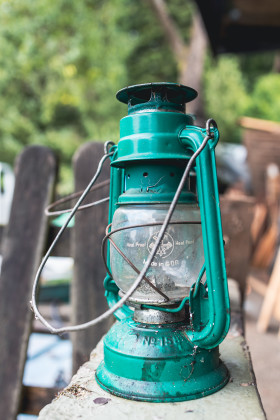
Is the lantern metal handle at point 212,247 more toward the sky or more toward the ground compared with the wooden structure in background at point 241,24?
more toward the ground

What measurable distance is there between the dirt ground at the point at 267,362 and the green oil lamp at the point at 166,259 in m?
1.73

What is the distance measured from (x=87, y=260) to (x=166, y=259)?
82 centimetres

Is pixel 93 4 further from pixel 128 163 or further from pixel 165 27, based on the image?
pixel 128 163

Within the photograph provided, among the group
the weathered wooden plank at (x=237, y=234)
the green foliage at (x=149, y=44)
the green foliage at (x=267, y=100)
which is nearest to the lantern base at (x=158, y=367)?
the weathered wooden plank at (x=237, y=234)

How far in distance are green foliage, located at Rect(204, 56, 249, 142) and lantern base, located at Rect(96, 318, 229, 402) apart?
43.7 feet

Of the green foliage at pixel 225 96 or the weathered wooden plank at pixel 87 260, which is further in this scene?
the green foliage at pixel 225 96

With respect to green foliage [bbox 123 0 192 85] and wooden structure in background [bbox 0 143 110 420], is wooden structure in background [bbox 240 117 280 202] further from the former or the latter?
green foliage [bbox 123 0 192 85]

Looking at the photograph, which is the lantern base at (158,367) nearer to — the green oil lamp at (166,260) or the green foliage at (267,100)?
the green oil lamp at (166,260)

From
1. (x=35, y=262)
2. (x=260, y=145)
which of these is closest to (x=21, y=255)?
(x=35, y=262)

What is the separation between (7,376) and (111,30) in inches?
398

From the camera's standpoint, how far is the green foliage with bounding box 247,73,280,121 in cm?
1369

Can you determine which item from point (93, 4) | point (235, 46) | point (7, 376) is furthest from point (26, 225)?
point (93, 4)

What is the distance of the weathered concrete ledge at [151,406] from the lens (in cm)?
93

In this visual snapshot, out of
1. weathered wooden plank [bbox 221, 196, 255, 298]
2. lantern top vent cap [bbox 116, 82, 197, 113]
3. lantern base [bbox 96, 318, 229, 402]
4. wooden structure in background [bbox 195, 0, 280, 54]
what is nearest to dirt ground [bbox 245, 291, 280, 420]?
weathered wooden plank [bbox 221, 196, 255, 298]
